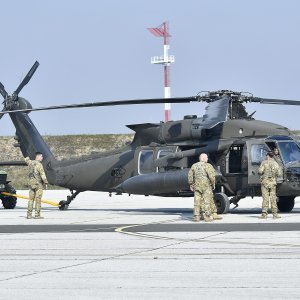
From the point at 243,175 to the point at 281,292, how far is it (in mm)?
14090

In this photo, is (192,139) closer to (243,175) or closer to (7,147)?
(243,175)

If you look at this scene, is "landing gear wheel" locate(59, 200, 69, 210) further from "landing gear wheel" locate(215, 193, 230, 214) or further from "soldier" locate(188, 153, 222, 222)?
"soldier" locate(188, 153, 222, 222)

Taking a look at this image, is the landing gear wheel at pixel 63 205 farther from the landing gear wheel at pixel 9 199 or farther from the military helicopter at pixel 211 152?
the landing gear wheel at pixel 9 199

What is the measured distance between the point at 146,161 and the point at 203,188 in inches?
169

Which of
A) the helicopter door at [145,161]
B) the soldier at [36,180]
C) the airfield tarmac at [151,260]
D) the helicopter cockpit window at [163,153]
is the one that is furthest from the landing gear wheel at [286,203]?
the soldier at [36,180]

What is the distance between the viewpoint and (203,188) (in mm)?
20750

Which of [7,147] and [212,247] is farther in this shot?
[7,147]

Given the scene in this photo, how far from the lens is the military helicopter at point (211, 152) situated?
74.4ft

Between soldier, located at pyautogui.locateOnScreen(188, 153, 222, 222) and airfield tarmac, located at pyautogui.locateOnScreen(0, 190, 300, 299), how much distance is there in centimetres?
40

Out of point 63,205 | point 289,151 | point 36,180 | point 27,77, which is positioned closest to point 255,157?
point 289,151

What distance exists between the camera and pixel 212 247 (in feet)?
46.3

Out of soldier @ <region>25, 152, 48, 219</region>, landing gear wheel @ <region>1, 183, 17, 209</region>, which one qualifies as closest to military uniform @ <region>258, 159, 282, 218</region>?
soldier @ <region>25, 152, 48, 219</region>

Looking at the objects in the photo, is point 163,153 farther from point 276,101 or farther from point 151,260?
point 151,260

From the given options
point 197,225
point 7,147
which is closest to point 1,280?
point 197,225
